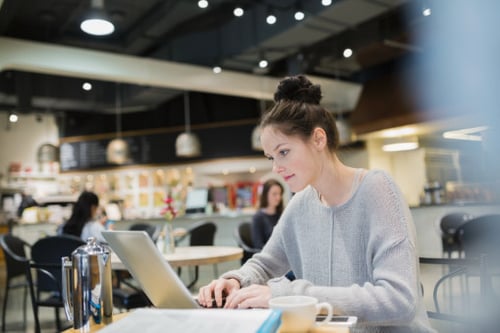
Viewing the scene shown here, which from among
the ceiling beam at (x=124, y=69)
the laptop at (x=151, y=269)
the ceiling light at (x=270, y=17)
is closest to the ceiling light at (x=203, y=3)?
the ceiling light at (x=270, y=17)

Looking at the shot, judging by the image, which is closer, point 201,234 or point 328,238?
point 328,238

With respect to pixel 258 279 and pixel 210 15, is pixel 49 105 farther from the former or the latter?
pixel 258 279

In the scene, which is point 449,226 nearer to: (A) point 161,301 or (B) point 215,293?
(B) point 215,293

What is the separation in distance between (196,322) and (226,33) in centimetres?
676

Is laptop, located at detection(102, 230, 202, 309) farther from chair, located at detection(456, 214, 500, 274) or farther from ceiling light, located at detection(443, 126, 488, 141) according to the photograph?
ceiling light, located at detection(443, 126, 488, 141)

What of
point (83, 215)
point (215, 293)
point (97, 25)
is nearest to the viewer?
point (215, 293)

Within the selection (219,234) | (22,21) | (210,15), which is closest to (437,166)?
(219,234)

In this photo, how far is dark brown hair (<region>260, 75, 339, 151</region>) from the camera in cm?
148

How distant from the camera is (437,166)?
9.26 meters

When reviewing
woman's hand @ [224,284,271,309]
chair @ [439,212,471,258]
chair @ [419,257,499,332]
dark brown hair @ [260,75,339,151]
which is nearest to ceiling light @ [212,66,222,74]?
chair @ [439,212,471,258]

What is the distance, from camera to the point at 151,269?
1137 mm

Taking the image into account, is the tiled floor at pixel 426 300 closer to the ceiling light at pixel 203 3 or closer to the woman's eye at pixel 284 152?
the woman's eye at pixel 284 152

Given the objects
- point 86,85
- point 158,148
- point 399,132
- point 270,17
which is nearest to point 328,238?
point 270,17

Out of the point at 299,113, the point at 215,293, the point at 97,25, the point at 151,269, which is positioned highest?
the point at 97,25
